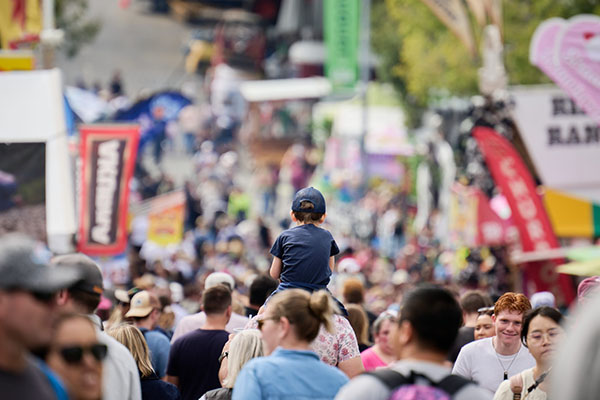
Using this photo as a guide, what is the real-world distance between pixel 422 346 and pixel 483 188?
1776 cm

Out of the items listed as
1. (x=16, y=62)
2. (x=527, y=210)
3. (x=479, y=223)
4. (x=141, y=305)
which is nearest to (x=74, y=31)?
(x=479, y=223)

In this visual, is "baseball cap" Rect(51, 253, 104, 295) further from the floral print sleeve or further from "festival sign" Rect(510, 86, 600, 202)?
"festival sign" Rect(510, 86, 600, 202)

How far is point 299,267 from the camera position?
24.0 ft

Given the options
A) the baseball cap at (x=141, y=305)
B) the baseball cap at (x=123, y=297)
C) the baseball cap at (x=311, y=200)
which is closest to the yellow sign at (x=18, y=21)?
the baseball cap at (x=123, y=297)

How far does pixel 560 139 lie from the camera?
17.9 metres

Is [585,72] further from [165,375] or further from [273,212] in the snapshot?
[273,212]

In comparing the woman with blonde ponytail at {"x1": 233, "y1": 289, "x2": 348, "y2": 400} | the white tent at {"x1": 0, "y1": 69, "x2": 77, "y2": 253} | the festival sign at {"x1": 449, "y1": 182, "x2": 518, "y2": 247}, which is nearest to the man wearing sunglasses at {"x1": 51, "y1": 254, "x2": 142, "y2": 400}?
the woman with blonde ponytail at {"x1": 233, "y1": 289, "x2": 348, "y2": 400}

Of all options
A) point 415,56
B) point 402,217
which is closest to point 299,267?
point 402,217

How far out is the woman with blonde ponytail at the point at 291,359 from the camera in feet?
17.5

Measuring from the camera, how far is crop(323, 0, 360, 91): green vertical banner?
119ft

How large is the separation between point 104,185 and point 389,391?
11.1 metres

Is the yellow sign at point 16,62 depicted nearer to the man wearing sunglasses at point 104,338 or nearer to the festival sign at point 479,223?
the festival sign at point 479,223

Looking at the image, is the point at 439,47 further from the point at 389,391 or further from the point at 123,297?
the point at 389,391

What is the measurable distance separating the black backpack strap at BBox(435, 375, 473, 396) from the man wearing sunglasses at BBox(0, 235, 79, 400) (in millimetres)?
1509
